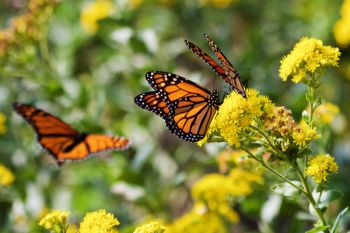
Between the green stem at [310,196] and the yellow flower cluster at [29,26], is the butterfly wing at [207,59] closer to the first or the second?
the green stem at [310,196]

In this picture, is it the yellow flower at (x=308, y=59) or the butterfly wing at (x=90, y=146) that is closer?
the yellow flower at (x=308, y=59)

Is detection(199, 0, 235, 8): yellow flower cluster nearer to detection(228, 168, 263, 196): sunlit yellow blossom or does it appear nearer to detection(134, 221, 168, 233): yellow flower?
detection(228, 168, 263, 196): sunlit yellow blossom

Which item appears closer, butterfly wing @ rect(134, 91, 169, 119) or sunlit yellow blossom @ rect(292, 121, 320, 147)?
sunlit yellow blossom @ rect(292, 121, 320, 147)

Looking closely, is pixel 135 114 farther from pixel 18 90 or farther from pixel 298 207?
pixel 298 207

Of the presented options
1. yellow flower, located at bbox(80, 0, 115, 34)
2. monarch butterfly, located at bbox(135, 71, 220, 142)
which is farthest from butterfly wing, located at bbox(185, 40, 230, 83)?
yellow flower, located at bbox(80, 0, 115, 34)

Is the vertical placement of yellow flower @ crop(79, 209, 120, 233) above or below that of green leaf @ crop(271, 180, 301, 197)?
below

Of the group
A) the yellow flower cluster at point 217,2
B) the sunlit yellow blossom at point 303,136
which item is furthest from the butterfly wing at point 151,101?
the yellow flower cluster at point 217,2

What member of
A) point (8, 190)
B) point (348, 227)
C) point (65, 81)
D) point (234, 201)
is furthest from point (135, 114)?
point (348, 227)
